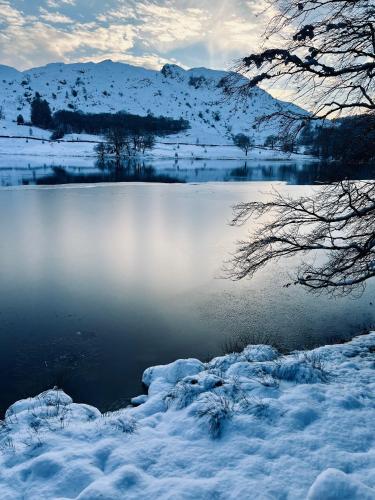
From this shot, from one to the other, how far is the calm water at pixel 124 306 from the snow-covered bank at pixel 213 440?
1.79m

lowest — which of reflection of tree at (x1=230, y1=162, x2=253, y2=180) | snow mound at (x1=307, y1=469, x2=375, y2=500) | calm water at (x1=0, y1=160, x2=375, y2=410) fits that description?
calm water at (x1=0, y1=160, x2=375, y2=410)

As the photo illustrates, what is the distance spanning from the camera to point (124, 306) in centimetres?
1327

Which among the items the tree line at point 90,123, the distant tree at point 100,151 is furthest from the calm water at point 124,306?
the tree line at point 90,123

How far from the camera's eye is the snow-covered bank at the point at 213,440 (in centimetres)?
459

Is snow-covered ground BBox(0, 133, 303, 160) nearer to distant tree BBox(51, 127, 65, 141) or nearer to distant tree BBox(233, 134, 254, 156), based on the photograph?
distant tree BBox(51, 127, 65, 141)

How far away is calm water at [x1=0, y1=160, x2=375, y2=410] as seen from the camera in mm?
9664

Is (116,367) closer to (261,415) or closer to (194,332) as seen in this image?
(194,332)

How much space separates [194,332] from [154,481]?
22.7 feet

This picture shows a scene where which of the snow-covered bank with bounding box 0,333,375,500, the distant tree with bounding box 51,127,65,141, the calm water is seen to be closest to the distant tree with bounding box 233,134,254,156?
the distant tree with bounding box 51,127,65,141

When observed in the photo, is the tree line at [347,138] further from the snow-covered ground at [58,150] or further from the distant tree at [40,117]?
the distant tree at [40,117]

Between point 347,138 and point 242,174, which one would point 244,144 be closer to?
point 242,174

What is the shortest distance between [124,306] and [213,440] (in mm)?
8158

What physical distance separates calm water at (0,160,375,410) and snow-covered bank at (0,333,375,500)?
179 centimetres

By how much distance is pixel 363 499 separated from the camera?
4.14m
